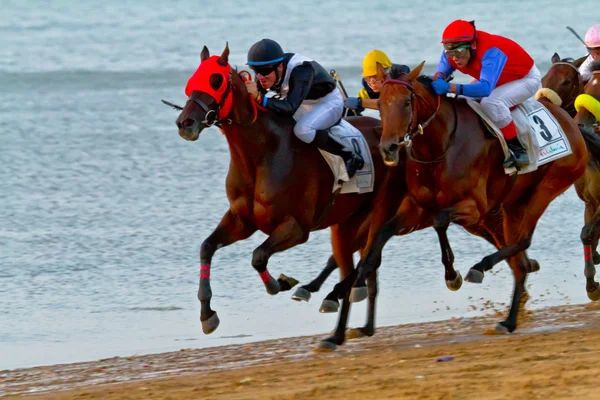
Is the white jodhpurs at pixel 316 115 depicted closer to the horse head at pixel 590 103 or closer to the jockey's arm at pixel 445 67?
the jockey's arm at pixel 445 67

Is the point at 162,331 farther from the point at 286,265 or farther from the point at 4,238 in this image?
the point at 4,238

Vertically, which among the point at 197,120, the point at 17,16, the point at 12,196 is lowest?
the point at 197,120

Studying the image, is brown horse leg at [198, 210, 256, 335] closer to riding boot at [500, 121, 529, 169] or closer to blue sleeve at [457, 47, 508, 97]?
blue sleeve at [457, 47, 508, 97]

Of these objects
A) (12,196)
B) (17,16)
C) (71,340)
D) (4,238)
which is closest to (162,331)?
(71,340)

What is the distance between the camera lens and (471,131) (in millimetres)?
8742

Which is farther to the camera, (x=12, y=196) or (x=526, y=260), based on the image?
(x=12, y=196)

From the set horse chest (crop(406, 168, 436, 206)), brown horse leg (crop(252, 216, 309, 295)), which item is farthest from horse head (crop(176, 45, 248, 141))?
horse chest (crop(406, 168, 436, 206))

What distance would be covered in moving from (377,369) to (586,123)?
411 cm

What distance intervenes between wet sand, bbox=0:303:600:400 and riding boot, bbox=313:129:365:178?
1357 mm

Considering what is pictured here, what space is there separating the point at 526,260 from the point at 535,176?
69cm

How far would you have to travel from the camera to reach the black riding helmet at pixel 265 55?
845 cm

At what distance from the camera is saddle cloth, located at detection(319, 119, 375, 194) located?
28.9 ft

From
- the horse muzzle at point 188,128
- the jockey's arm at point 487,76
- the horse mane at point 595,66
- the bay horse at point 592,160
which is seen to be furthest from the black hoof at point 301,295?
the horse mane at point 595,66

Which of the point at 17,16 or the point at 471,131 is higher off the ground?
the point at 17,16
